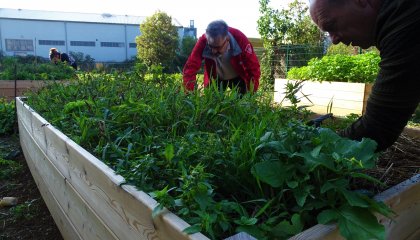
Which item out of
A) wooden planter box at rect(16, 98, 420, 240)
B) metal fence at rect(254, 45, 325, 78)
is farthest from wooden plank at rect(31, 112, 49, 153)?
metal fence at rect(254, 45, 325, 78)

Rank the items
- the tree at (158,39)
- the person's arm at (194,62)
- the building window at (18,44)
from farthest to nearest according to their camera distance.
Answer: the building window at (18,44) < the tree at (158,39) < the person's arm at (194,62)

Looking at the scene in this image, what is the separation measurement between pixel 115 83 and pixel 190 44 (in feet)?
113

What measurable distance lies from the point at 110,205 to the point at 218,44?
2704mm

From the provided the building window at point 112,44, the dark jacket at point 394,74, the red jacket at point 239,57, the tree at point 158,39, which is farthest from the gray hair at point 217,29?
the building window at point 112,44

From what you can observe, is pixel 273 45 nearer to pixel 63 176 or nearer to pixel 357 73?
pixel 357 73

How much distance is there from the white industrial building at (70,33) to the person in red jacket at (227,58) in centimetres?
4627

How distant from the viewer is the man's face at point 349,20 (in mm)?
1553

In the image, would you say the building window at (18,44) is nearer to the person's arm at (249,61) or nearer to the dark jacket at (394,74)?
the person's arm at (249,61)

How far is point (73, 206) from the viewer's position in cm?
225

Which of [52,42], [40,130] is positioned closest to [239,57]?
[40,130]

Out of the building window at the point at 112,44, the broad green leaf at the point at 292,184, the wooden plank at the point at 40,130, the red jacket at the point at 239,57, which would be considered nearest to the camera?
the broad green leaf at the point at 292,184

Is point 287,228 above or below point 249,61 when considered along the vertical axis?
below

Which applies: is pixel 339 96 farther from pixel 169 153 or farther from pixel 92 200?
pixel 169 153

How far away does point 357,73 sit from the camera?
7.37 m
